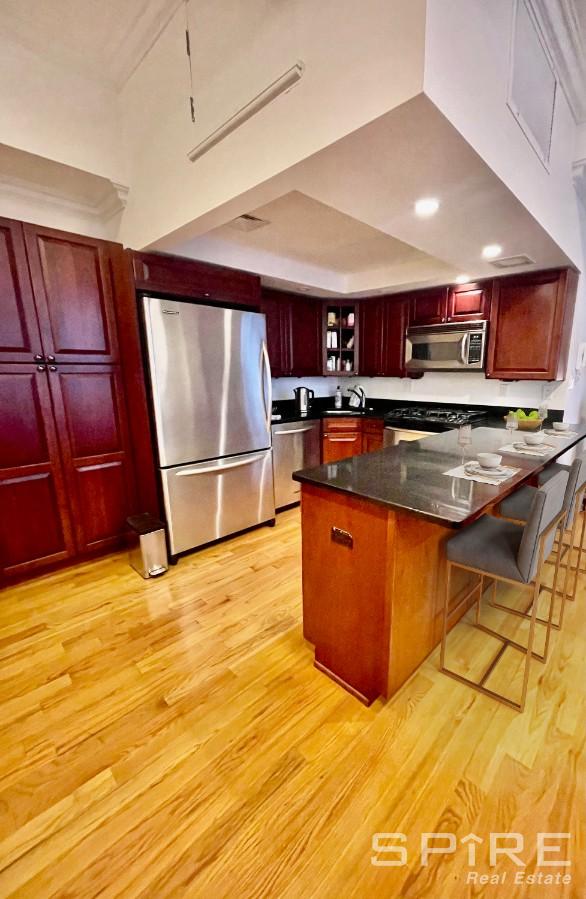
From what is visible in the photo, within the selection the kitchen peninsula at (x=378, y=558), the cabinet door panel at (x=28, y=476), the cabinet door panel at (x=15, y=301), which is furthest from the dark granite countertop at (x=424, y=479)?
the cabinet door panel at (x=15, y=301)

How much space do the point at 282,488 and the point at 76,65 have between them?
10.5 ft

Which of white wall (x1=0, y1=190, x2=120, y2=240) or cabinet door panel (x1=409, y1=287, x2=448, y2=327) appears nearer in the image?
white wall (x1=0, y1=190, x2=120, y2=240)

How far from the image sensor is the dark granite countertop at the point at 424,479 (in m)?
1.24

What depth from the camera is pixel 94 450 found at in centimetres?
265

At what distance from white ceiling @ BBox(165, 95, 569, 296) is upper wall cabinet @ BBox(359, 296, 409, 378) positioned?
1.04 ft

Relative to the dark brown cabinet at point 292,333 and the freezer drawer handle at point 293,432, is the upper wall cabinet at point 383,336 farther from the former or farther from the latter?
the freezer drawer handle at point 293,432

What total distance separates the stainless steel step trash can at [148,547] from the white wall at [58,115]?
218 cm

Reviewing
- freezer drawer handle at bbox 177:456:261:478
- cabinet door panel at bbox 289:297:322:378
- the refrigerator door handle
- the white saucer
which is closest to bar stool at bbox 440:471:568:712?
the white saucer

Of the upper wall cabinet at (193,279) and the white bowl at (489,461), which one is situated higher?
the upper wall cabinet at (193,279)

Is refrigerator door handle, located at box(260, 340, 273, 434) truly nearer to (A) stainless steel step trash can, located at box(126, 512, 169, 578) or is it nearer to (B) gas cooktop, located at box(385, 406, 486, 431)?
(A) stainless steel step trash can, located at box(126, 512, 169, 578)

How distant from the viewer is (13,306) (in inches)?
87.5

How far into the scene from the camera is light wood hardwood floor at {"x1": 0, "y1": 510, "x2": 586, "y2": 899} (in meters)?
1.03

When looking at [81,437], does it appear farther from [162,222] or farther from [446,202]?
[446,202]

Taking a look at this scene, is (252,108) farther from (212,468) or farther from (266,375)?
(212,468)
